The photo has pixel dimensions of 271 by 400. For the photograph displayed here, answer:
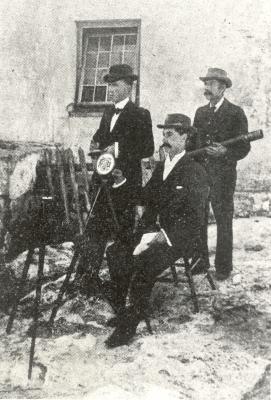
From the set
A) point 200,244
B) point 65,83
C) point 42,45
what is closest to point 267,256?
point 200,244

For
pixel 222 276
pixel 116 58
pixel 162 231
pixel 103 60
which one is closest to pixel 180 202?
pixel 162 231

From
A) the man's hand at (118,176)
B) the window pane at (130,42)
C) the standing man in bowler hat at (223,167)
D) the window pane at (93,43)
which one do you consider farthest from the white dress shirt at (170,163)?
the window pane at (93,43)

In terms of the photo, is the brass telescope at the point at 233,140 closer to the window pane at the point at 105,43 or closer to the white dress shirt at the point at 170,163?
the white dress shirt at the point at 170,163

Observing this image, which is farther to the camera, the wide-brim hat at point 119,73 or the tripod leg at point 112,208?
the wide-brim hat at point 119,73

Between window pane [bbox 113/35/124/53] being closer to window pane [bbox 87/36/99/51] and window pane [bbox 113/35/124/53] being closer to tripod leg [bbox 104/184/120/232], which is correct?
window pane [bbox 87/36/99/51]

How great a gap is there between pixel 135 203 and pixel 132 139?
0.61 metres

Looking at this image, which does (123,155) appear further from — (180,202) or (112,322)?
(112,322)

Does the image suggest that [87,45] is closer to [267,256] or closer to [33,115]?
[33,115]

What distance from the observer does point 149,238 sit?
3.62 metres

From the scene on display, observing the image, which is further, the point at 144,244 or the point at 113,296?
the point at 113,296

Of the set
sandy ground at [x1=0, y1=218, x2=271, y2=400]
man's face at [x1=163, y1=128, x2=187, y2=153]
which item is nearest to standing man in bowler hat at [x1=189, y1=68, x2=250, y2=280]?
sandy ground at [x1=0, y1=218, x2=271, y2=400]

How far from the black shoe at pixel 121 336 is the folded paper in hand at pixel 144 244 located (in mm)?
561

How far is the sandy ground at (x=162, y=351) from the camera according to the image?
2.99m

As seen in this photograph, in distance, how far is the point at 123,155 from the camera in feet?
13.9
